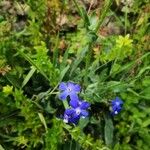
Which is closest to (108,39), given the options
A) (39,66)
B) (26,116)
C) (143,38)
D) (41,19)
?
(143,38)

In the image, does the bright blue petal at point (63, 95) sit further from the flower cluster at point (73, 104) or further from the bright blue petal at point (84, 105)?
the bright blue petal at point (84, 105)

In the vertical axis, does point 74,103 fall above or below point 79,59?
below

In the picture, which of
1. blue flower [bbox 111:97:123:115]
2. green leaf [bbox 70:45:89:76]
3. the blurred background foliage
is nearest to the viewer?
the blurred background foliage

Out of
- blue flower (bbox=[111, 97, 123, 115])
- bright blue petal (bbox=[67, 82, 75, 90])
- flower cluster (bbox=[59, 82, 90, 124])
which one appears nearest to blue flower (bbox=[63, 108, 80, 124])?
flower cluster (bbox=[59, 82, 90, 124])

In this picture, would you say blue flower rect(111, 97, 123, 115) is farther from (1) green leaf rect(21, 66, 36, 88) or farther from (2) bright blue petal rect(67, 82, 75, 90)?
(1) green leaf rect(21, 66, 36, 88)

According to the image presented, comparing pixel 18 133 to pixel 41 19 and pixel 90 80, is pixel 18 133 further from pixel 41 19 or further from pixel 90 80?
pixel 41 19

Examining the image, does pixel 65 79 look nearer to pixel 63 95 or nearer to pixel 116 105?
pixel 63 95

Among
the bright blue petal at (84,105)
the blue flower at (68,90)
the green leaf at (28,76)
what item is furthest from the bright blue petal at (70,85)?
the green leaf at (28,76)

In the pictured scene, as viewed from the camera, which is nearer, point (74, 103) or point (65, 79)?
point (74, 103)

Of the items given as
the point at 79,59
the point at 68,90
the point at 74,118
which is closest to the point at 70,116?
the point at 74,118
